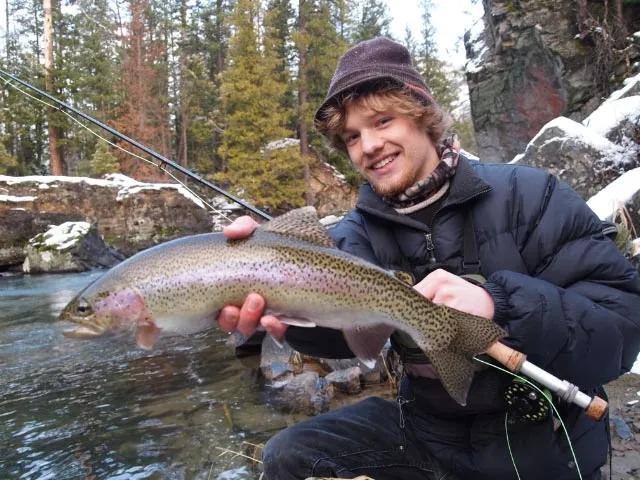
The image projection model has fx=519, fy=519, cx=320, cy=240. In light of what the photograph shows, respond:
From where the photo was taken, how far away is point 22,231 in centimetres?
2144

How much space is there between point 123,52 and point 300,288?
142ft

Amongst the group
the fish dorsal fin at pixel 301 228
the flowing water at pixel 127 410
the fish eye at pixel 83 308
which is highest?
the fish dorsal fin at pixel 301 228

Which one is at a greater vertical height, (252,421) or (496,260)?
(496,260)

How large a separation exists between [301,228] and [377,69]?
1114 millimetres

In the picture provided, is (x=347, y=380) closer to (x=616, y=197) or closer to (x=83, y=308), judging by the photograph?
(x=83, y=308)

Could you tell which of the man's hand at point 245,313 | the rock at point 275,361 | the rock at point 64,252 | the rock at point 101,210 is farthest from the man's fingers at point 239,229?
the rock at point 101,210

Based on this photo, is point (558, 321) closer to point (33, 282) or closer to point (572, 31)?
point (572, 31)

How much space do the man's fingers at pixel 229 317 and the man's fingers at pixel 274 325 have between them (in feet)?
0.45

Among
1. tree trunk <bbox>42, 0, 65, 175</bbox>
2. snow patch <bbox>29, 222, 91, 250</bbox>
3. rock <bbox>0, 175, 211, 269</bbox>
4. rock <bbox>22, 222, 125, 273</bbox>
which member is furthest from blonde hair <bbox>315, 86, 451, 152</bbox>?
tree trunk <bbox>42, 0, 65, 175</bbox>

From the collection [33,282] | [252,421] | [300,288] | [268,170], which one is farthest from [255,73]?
[300,288]

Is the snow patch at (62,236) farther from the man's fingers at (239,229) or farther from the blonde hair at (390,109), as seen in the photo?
the man's fingers at (239,229)

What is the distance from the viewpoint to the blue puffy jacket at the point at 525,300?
2340 millimetres

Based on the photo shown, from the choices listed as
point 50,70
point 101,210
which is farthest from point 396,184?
point 50,70

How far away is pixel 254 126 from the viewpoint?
103ft
